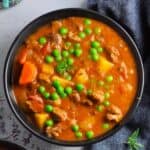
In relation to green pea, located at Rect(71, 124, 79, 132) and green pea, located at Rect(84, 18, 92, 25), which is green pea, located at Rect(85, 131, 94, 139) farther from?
green pea, located at Rect(84, 18, 92, 25)

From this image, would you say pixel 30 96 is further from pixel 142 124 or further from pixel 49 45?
pixel 142 124

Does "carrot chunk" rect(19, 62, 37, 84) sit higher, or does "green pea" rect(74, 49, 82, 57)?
"green pea" rect(74, 49, 82, 57)

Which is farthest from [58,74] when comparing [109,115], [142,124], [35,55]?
[142,124]

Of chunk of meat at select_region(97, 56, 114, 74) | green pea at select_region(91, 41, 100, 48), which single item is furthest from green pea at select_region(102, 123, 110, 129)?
green pea at select_region(91, 41, 100, 48)

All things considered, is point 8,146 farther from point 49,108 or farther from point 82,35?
point 82,35

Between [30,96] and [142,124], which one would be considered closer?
[30,96]

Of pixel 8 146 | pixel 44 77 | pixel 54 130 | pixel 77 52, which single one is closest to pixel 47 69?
pixel 44 77
